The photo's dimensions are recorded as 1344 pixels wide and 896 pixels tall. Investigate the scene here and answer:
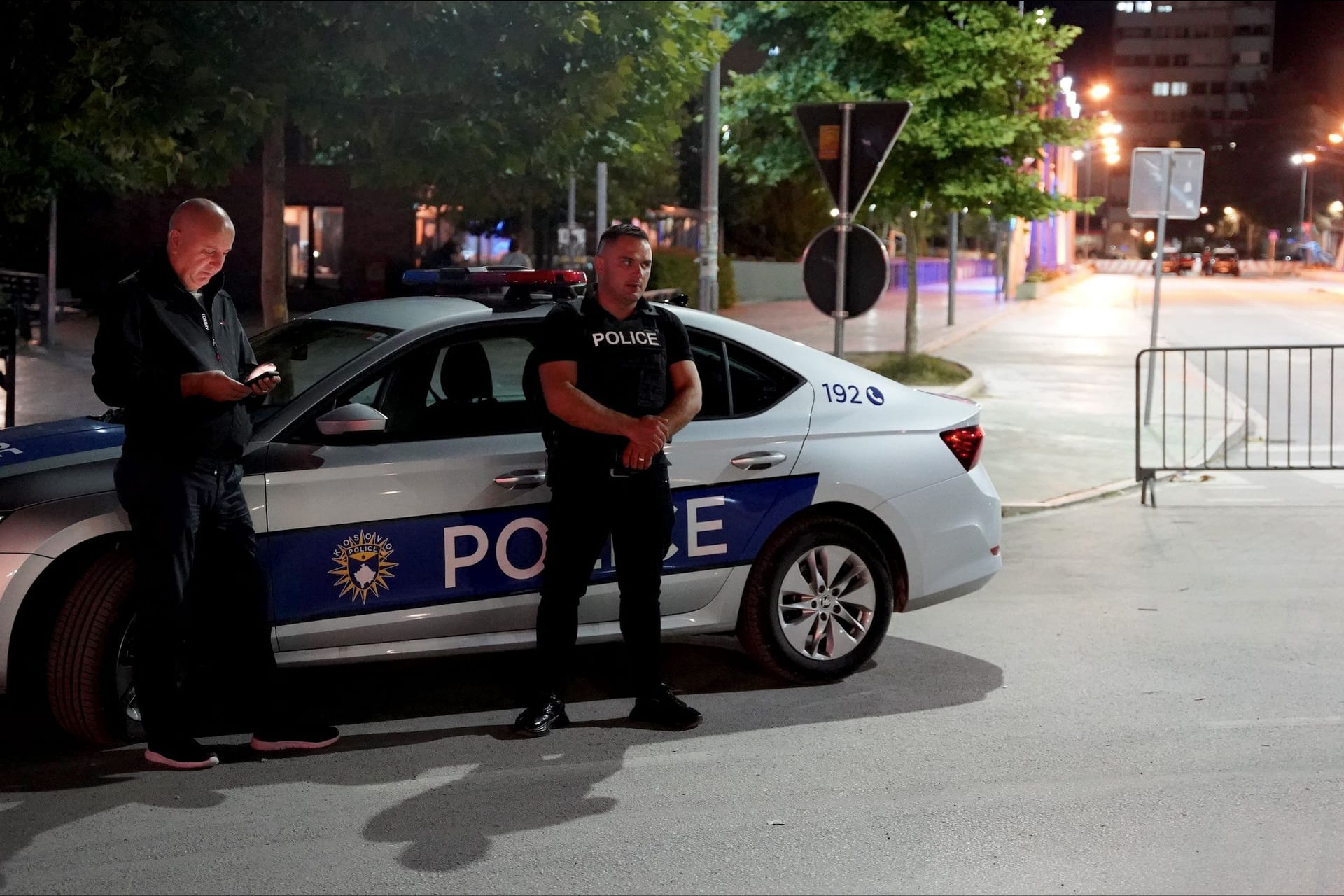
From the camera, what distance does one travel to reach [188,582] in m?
5.11

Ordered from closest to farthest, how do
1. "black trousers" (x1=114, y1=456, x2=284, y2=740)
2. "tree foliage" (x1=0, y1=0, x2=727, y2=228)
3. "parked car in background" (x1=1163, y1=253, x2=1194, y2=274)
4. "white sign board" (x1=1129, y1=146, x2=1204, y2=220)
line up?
"black trousers" (x1=114, y1=456, x2=284, y2=740) → "tree foliage" (x1=0, y1=0, x2=727, y2=228) → "white sign board" (x1=1129, y1=146, x2=1204, y2=220) → "parked car in background" (x1=1163, y1=253, x2=1194, y2=274)

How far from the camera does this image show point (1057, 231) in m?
90.9

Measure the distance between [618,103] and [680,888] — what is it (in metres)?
11.2

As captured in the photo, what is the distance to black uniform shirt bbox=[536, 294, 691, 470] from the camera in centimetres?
553

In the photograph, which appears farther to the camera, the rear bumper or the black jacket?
the rear bumper

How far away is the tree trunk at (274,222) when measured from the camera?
12.7 metres

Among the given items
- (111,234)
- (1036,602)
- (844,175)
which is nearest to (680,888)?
(1036,602)

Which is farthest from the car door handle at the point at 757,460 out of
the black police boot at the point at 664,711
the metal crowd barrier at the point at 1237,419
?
the metal crowd barrier at the point at 1237,419

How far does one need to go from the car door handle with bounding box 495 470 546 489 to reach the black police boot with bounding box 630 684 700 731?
0.83 m

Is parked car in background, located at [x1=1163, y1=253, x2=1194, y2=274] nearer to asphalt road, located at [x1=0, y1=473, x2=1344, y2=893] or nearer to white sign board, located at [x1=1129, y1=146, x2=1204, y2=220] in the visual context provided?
white sign board, located at [x1=1129, y1=146, x2=1204, y2=220]

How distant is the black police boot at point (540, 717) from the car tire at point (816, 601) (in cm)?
85

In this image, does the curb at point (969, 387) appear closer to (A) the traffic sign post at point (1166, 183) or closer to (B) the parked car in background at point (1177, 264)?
(A) the traffic sign post at point (1166, 183)

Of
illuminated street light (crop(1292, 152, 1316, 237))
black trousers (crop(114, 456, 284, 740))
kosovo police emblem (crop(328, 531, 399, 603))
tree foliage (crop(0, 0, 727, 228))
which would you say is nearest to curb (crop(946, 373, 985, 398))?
tree foliage (crop(0, 0, 727, 228))

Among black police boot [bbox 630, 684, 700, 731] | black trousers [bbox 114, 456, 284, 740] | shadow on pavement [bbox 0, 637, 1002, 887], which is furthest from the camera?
black police boot [bbox 630, 684, 700, 731]
